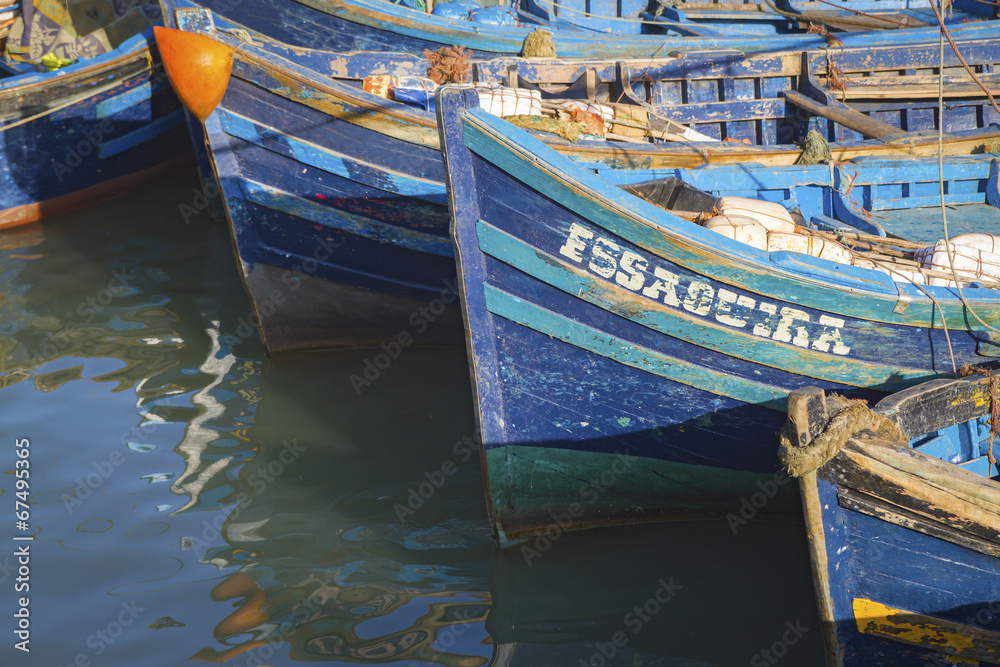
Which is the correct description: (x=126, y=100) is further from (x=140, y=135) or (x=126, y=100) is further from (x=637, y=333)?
(x=637, y=333)

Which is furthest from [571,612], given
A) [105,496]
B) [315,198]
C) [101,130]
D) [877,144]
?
[101,130]

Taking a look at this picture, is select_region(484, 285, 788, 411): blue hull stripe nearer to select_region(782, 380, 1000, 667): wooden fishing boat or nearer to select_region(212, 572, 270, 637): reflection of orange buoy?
select_region(782, 380, 1000, 667): wooden fishing boat

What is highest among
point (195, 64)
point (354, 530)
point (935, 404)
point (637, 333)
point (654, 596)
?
point (195, 64)

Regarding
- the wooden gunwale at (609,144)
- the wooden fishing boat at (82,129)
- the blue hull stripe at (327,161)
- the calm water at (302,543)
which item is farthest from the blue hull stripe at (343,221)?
the wooden fishing boat at (82,129)

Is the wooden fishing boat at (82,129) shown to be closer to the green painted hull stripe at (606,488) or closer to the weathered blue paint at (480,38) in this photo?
the weathered blue paint at (480,38)

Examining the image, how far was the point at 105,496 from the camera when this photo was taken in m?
4.20

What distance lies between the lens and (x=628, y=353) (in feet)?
11.0

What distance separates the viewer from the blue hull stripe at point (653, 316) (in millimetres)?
3227

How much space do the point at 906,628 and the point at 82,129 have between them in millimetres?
7532

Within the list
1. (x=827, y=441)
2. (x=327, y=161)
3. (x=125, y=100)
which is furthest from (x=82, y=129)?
(x=827, y=441)

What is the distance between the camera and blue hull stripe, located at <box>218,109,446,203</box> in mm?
4711

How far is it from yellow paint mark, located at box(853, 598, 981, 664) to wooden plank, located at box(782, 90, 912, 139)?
379cm

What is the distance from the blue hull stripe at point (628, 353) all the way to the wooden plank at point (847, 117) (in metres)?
2.86

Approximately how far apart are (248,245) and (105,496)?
5.87 feet
